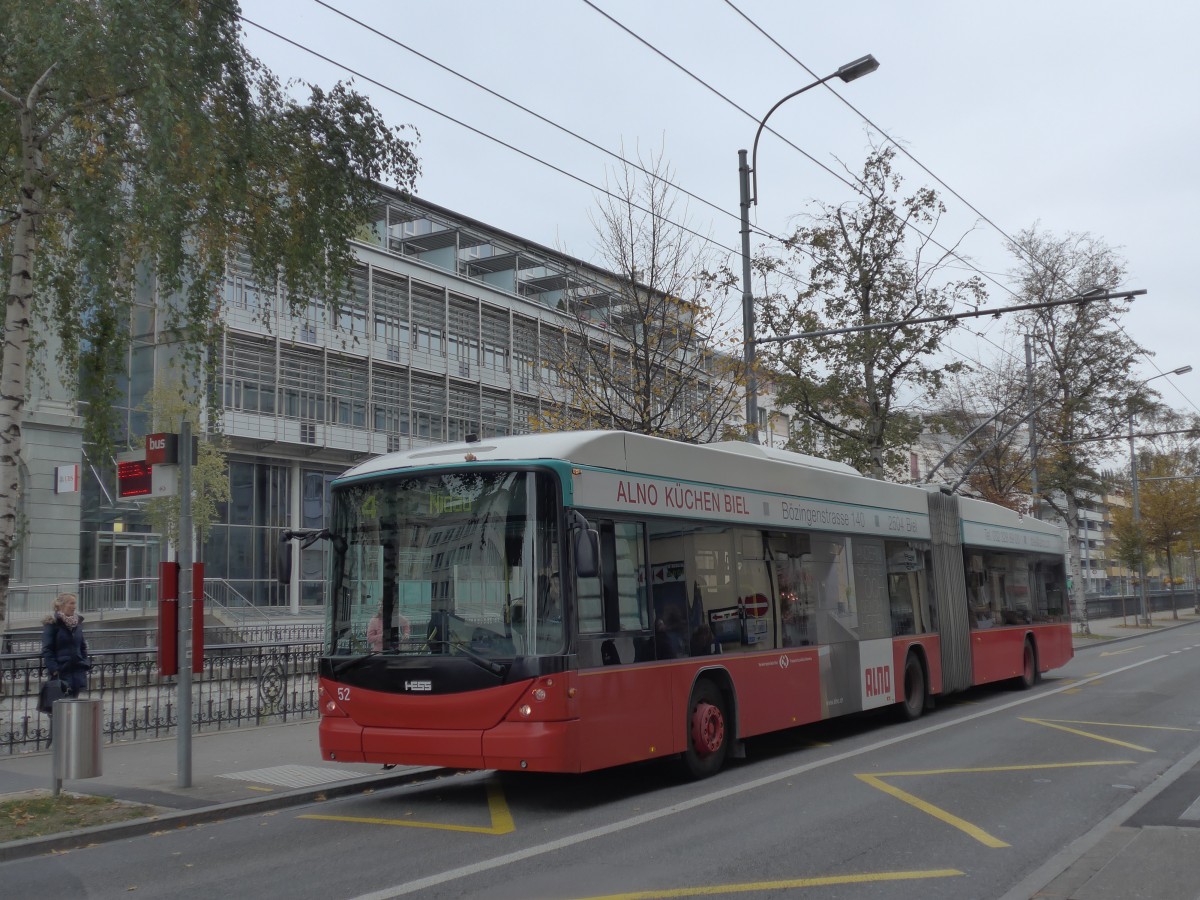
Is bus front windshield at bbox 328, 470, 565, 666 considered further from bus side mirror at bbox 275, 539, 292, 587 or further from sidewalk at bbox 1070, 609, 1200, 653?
sidewalk at bbox 1070, 609, 1200, 653

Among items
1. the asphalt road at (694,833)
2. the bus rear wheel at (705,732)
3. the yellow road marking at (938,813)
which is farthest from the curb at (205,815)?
the yellow road marking at (938,813)

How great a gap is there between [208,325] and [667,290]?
826 cm

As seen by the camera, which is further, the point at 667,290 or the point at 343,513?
the point at 667,290

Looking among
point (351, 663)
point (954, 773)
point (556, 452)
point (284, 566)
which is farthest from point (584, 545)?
point (954, 773)

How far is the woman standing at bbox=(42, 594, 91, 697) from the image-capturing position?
519 inches

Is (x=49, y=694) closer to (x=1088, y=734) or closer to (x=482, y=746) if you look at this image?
(x=482, y=746)

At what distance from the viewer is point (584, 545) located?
29.4 feet

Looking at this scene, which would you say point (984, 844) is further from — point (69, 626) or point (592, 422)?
point (592, 422)

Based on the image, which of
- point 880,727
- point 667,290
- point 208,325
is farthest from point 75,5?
point 880,727

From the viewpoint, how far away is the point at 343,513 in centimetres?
1034

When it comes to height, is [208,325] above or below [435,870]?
above

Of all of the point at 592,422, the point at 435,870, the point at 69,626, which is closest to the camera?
the point at 435,870

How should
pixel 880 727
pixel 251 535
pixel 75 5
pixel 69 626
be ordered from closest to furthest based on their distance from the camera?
pixel 75 5 < pixel 69 626 < pixel 880 727 < pixel 251 535

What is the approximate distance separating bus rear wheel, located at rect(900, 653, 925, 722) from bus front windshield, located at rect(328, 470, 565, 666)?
26.0ft
